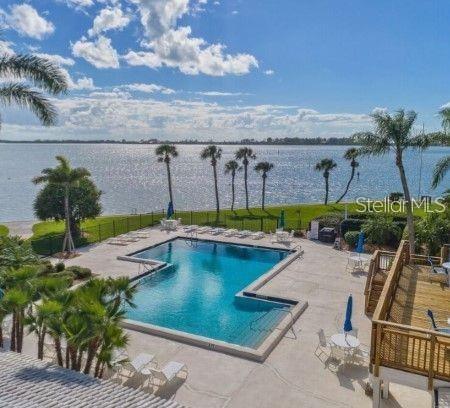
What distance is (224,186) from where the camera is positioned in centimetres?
9994

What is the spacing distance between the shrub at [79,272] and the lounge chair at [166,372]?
8952 millimetres

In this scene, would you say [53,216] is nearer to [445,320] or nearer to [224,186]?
[445,320]

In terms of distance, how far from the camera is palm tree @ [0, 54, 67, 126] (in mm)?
12445

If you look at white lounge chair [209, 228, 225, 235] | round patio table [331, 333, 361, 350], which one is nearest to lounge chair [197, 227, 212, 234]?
white lounge chair [209, 228, 225, 235]

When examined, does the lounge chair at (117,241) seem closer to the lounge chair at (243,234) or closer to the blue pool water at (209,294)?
the blue pool water at (209,294)

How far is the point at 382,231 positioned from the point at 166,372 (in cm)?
1662

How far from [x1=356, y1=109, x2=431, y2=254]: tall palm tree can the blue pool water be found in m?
7.50

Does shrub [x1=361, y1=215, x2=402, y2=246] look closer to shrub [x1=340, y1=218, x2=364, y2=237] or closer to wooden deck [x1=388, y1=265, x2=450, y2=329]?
shrub [x1=340, y1=218, x2=364, y2=237]

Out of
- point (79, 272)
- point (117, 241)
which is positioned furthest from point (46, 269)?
point (117, 241)

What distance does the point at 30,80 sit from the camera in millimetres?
12703

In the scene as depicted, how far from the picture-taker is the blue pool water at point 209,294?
13508 mm

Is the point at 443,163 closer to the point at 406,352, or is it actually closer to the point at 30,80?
the point at 406,352

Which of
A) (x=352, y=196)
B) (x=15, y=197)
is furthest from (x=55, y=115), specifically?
(x=352, y=196)

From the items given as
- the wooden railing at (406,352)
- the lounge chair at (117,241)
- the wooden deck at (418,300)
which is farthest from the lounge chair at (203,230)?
the wooden railing at (406,352)
